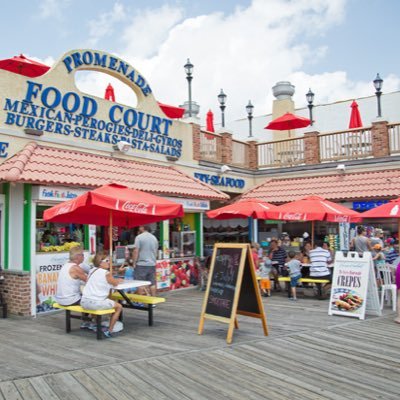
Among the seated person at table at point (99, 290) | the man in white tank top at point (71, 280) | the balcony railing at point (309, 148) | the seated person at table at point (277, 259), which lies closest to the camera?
the seated person at table at point (99, 290)

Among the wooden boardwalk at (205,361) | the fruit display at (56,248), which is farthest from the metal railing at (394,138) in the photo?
the fruit display at (56,248)

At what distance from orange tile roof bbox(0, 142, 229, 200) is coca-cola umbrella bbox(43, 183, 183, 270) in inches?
37.5

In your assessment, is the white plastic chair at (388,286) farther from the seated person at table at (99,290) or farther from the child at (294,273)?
the seated person at table at (99,290)

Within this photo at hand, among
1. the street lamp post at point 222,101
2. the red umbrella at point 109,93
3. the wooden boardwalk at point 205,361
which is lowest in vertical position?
the wooden boardwalk at point 205,361

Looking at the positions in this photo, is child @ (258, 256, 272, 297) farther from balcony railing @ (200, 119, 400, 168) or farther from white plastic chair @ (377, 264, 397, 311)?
balcony railing @ (200, 119, 400, 168)

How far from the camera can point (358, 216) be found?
11727mm

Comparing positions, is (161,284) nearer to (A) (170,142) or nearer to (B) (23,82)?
(A) (170,142)

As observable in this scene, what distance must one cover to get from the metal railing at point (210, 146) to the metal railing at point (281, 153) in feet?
7.93

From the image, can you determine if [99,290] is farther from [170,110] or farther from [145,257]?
[170,110]

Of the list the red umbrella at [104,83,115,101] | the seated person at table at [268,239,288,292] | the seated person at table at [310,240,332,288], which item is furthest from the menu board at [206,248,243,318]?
the red umbrella at [104,83,115,101]

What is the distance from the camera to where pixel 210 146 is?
52.5 ft

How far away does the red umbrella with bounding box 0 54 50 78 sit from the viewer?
39.8 feet

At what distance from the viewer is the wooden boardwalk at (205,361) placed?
15.4ft

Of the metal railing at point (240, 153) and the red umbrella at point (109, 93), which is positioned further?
the metal railing at point (240, 153)
